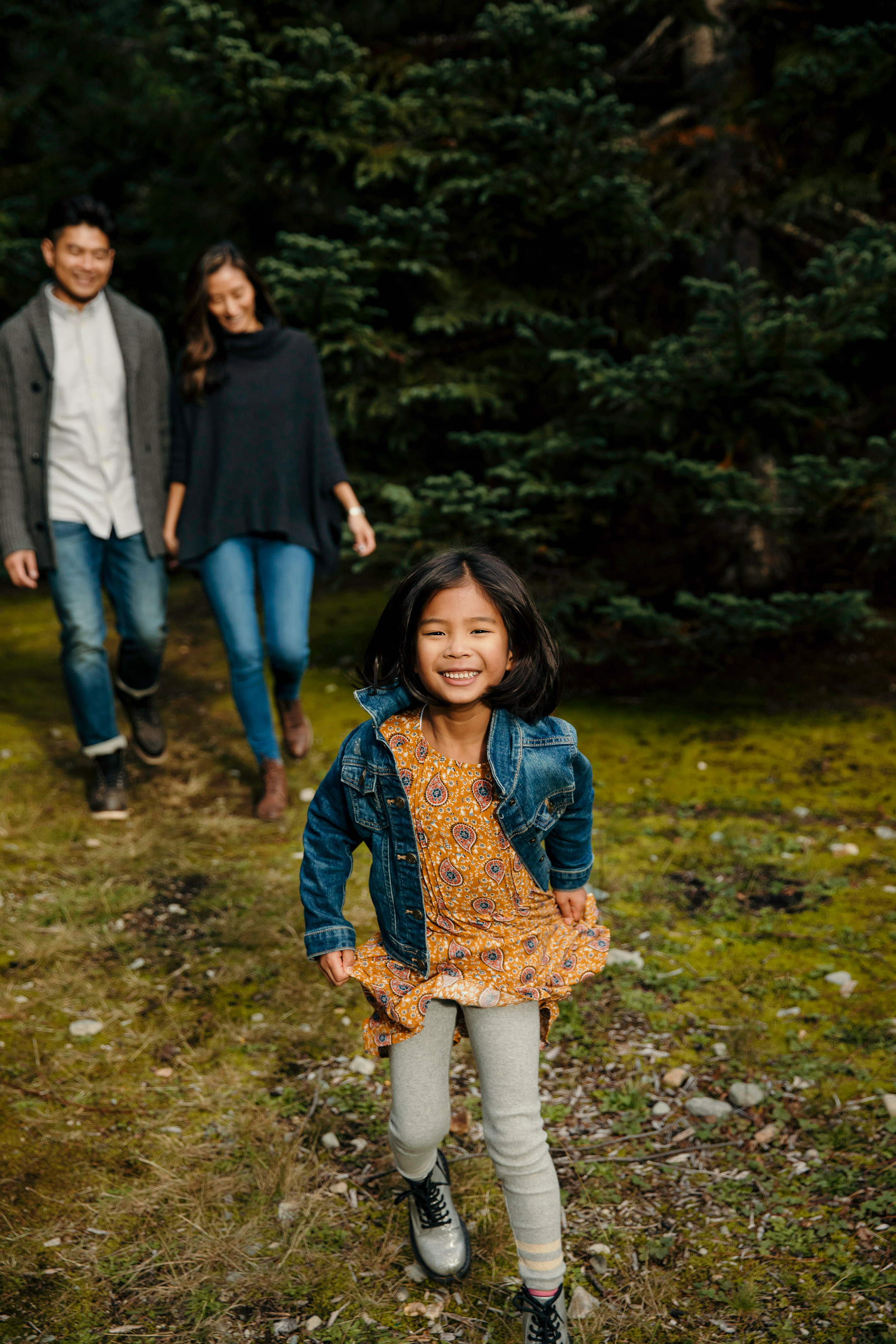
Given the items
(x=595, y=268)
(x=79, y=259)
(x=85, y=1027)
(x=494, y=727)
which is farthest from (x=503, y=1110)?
(x=595, y=268)

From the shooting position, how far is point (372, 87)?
583cm

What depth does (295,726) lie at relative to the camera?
15.8 feet

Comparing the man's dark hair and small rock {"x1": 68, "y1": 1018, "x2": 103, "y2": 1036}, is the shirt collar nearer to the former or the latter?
the man's dark hair

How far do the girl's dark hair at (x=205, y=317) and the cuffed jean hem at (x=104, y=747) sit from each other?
1552 mm

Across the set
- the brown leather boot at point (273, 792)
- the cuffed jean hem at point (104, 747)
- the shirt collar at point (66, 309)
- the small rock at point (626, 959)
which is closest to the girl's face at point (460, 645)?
the small rock at point (626, 959)

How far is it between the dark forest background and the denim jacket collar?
3.08 m

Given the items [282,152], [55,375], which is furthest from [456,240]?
[55,375]

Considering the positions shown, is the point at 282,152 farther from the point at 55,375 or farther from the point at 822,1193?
the point at 822,1193

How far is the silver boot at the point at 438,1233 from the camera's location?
2279 millimetres

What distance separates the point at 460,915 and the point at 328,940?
0.28 metres

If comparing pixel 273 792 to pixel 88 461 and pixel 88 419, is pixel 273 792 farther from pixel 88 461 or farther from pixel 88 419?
pixel 88 419

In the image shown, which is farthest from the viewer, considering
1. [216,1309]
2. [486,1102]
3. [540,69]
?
[540,69]

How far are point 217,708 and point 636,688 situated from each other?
251 cm

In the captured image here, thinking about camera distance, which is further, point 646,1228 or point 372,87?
point 372,87
